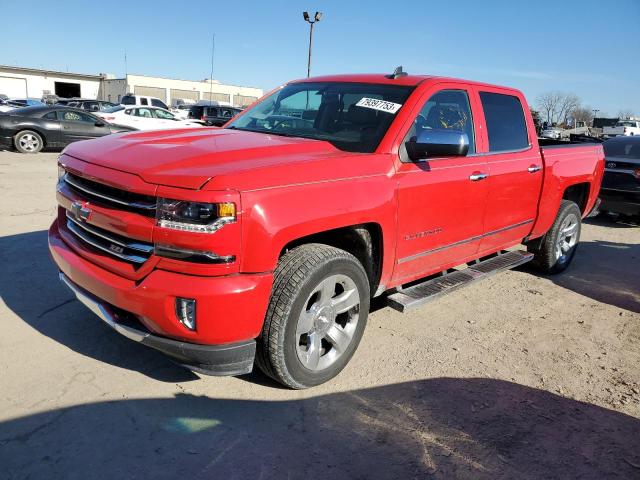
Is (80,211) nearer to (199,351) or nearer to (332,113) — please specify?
(199,351)

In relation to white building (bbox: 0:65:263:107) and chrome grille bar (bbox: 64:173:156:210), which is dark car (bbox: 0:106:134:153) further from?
white building (bbox: 0:65:263:107)

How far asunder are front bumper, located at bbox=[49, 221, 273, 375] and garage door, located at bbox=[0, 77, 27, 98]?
65.6 m

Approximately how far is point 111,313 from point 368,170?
1.75m

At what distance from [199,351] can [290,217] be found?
2.78 feet

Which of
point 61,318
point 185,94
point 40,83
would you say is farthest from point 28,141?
point 185,94

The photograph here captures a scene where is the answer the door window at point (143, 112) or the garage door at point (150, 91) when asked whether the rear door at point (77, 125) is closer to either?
the door window at point (143, 112)

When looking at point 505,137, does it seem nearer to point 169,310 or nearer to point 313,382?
point 313,382

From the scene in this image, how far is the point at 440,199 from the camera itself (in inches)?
143

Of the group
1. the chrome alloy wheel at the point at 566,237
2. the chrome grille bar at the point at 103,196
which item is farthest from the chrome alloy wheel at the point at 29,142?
the chrome alloy wheel at the point at 566,237

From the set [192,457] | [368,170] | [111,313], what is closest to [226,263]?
[111,313]

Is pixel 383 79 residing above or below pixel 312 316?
above

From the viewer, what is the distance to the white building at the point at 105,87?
5738cm

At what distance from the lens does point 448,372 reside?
11.2 feet

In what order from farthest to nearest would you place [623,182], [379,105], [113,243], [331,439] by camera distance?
[623,182], [379,105], [113,243], [331,439]
